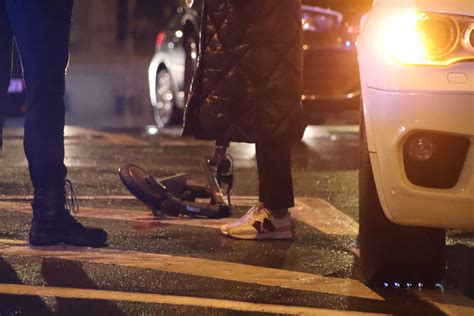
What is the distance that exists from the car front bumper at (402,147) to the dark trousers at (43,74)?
64.4 inches

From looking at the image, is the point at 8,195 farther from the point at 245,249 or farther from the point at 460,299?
the point at 460,299

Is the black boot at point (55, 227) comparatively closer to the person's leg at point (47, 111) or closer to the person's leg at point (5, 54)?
the person's leg at point (47, 111)

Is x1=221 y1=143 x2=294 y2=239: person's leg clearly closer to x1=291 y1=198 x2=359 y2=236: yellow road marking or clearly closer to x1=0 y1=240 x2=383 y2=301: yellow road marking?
x1=291 y1=198 x2=359 y2=236: yellow road marking

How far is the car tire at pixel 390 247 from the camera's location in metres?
4.57

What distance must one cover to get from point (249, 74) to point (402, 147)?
1.50 meters

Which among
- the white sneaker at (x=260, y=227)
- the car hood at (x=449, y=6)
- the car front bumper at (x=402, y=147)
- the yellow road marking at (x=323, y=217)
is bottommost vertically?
the yellow road marking at (x=323, y=217)

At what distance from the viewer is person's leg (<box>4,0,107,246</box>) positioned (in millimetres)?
5273

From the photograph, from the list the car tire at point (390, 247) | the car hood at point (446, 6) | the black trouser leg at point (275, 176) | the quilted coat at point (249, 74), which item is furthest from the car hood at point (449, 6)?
the black trouser leg at point (275, 176)


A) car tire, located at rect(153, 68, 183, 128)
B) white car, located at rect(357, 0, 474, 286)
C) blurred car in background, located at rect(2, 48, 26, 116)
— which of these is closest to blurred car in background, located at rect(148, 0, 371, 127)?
car tire, located at rect(153, 68, 183, 128)

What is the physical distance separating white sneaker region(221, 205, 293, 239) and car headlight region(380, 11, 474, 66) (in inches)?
63.8

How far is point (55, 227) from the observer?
17.4 feet

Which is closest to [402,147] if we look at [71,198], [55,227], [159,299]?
[159,299]

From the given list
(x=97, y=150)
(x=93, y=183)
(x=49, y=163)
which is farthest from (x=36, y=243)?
(x=97, y=150)

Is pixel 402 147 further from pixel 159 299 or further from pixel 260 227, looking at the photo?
pixel 260 227
